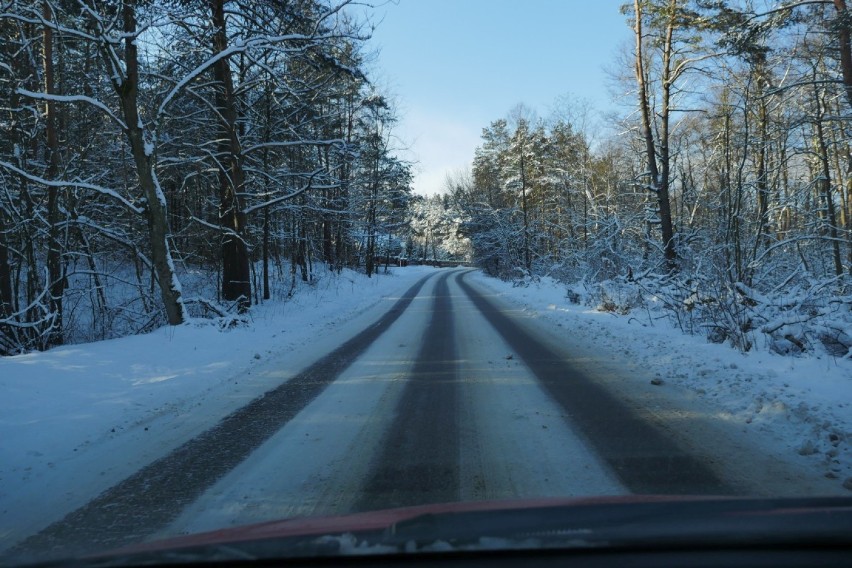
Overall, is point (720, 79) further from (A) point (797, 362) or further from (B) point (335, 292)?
(B) point (335, 292)

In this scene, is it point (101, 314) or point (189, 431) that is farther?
point (101, 314)

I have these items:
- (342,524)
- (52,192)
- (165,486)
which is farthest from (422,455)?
(52,192)

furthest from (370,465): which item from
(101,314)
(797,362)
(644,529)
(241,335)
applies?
(101,314)

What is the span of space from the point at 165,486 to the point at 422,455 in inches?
76.1

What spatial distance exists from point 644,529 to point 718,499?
0.58 meters

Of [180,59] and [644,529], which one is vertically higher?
[180,59]

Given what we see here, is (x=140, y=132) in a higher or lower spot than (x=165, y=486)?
higher

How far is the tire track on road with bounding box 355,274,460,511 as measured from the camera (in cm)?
362

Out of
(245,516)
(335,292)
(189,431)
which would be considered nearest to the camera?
(245,516)

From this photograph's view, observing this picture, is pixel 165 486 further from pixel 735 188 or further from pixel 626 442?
pixel 735 188

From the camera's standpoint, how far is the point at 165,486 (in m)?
3.93

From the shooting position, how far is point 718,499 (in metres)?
2.45

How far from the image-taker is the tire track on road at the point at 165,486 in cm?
313

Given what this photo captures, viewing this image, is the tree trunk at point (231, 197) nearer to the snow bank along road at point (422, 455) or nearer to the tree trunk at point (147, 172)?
the tree trunk at point (147, 172)
